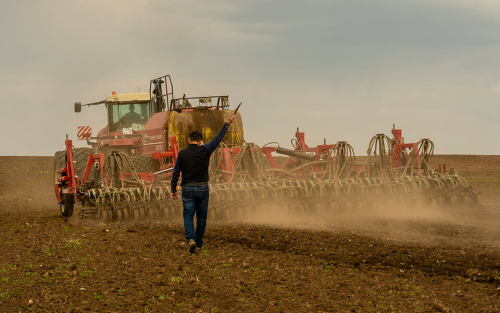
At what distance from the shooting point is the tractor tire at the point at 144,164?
14.3 meters

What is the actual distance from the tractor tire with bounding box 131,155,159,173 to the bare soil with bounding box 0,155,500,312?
329cm

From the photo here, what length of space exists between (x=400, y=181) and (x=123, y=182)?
6.49 meters

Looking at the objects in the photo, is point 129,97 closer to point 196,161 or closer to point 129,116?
point 129,116

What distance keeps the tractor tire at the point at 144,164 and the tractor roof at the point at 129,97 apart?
2915 millimetres

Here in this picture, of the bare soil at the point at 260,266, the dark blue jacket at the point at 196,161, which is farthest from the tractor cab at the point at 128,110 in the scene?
the dark blue jacket at the point at 196,161

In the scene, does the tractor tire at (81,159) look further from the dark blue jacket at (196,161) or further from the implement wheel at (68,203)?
the dark blue jacket at (196,161)

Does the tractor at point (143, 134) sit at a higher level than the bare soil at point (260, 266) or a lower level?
higher

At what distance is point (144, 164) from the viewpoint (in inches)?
566

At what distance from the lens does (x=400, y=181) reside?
13.2 meters

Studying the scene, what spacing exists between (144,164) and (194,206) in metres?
6.78

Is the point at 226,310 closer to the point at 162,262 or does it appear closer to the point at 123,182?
the point at 162,262

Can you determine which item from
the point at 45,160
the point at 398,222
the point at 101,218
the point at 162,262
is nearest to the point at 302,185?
the point at 398,222

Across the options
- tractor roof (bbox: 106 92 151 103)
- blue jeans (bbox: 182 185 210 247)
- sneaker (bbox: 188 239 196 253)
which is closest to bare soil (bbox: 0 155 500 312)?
sneaker (bbox: 188 239 196 253)

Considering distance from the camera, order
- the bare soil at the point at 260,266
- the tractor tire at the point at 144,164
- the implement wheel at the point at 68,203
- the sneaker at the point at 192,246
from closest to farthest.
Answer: the bare soil at the point at 260,266
the sneaker at the point at 192,246
the implement wheel at the point at 68,203
the tractor tire at the point at 144,164
